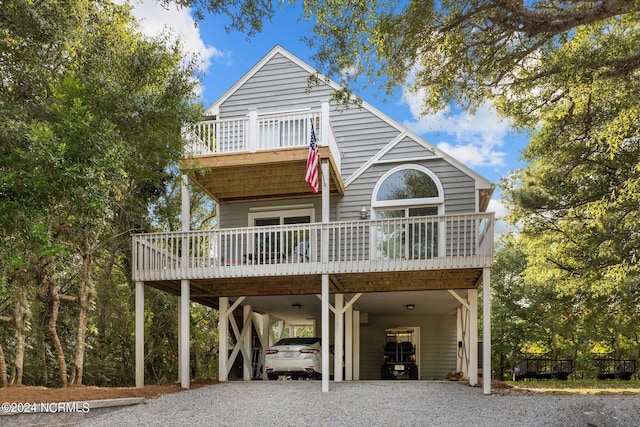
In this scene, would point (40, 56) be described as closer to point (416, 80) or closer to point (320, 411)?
point (416, 80)

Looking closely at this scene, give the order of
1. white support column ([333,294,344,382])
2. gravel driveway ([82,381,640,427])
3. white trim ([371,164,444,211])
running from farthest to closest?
1. white trim ([371,164,444,211])
2. white support column ([333,294,344,382])
3. gravel driveway ([82,381,640,427])

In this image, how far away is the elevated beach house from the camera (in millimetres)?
11773

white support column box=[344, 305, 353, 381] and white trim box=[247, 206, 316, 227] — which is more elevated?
white trim box=[247, 206, 316, 227]

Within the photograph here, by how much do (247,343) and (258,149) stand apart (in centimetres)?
595

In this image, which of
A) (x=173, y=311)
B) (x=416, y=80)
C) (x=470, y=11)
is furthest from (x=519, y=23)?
(x=173, y=311)

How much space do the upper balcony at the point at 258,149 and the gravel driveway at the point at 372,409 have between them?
5.30 meters

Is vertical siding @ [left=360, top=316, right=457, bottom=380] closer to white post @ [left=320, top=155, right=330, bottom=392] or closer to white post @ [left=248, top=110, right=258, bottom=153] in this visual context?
white post @ [left=320, top=155, right=330, bottom=392]

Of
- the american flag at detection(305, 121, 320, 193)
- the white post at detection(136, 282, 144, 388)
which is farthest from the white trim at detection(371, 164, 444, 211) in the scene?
the white post at detection(136, 282, 144, 388)

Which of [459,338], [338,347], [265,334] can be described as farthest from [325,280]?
[459,338]

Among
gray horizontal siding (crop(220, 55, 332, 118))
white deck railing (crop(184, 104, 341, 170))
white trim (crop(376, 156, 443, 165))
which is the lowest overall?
white trim (crop(376, 156, 443, 165))

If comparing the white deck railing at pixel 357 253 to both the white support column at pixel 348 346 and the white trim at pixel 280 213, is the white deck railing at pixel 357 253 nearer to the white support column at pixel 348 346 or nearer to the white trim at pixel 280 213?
the white trim at pixel 280 213

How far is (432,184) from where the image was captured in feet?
45.9

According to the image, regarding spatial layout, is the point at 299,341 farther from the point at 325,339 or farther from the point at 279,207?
the point at 279,207

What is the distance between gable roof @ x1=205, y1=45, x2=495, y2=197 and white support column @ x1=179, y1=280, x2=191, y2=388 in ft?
17.4
